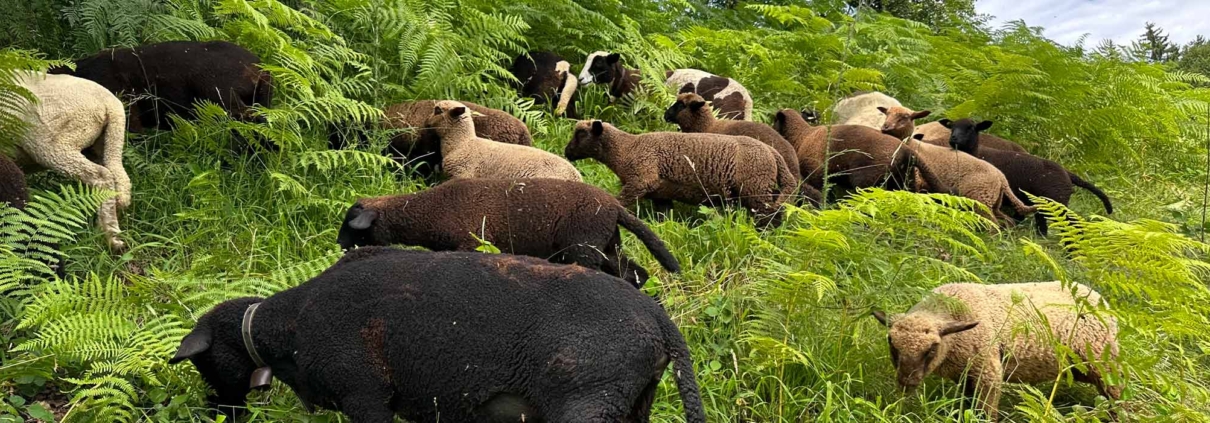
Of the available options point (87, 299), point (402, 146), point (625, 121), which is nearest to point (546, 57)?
point (625, 121)

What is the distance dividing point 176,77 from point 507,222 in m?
3.14

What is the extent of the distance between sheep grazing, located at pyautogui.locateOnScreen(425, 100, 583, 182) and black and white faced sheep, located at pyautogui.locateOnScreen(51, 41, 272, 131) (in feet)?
4.67

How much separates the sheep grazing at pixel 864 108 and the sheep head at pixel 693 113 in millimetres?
2361

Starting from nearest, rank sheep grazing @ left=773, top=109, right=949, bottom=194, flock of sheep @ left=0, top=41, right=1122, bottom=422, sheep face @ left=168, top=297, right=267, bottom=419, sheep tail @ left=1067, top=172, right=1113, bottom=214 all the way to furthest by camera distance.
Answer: flock of sheep @ left=0, top=41, right=1122, bottom=422, sheep face @ left=168, top=297, right=267, bottom=419, sheep grazing @ left=773, top=109, right=949, bottom=194, sheep tail @ left=1067, top=172, right=1113, bottom=214

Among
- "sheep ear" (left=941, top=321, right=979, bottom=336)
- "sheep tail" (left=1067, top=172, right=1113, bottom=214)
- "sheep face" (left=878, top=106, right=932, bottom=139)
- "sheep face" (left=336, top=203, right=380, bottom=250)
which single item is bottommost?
"sheep tail" (left=1067, top=172, right=1113, bottom=214)

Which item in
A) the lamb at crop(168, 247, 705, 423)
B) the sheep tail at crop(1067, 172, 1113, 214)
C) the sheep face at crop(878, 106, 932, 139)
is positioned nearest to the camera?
the lamb at crop(168, 247, 705, 423)

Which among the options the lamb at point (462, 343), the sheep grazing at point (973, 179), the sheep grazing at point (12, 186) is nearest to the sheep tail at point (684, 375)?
the lamb at point (462, 343)

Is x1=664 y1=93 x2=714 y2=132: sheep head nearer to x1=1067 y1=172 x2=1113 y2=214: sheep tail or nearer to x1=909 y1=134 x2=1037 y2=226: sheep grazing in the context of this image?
x1=909 y1=134 x2=1037 y2=226: sheep grazing

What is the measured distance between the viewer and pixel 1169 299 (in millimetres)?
3479

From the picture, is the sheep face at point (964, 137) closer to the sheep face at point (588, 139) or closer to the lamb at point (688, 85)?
the lamb at point (688, 85)

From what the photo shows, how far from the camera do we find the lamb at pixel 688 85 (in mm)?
9344

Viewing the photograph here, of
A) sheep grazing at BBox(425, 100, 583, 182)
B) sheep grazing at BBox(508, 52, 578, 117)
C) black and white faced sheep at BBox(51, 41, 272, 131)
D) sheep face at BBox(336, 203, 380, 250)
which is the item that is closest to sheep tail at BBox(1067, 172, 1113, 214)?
sheep grazing at BBox(425, 100, 583, 182)

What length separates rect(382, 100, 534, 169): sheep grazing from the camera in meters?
6.87

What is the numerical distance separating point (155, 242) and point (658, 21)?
326 inches
